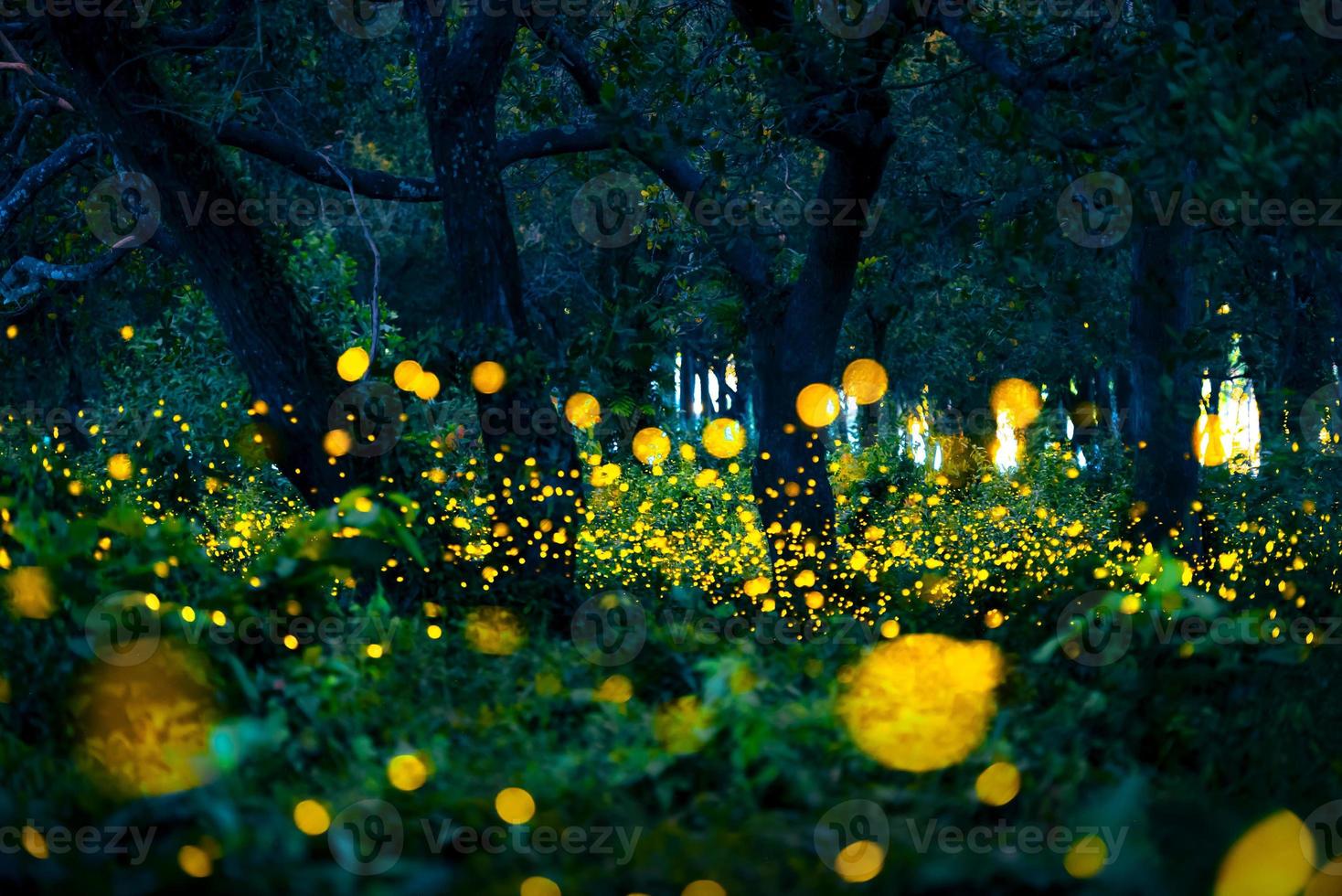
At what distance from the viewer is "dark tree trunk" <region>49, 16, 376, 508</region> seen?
314 inches

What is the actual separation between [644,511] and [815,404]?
14.7 ft

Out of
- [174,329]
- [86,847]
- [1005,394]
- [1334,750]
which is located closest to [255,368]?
[86,847]

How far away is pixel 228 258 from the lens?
807 cm

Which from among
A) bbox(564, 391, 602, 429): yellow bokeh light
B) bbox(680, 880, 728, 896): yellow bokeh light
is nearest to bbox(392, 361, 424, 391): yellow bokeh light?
bbox(564, 391, 602, 429): yellow bokeh light

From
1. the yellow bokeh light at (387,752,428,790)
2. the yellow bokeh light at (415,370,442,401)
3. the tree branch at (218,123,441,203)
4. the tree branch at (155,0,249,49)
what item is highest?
the tree branch at (155,0,249,49)

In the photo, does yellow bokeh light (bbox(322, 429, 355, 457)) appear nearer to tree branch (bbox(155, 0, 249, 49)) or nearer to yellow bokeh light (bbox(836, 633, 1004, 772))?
tree branch (bbox(155, 0, 249, 49))

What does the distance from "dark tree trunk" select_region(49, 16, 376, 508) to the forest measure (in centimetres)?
3

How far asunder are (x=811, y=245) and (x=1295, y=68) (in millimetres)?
5186

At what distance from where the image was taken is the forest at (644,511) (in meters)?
3.22

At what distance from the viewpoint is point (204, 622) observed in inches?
174

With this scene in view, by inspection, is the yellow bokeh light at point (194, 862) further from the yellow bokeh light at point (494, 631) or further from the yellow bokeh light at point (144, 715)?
the yellow bokeh light at point (494, 631)

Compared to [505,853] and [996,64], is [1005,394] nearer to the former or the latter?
[996,64]

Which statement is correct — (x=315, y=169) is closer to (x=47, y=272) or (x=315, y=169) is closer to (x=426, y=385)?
(x=426, y=385)

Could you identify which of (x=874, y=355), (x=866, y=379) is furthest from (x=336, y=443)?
(x=866, y=379)
